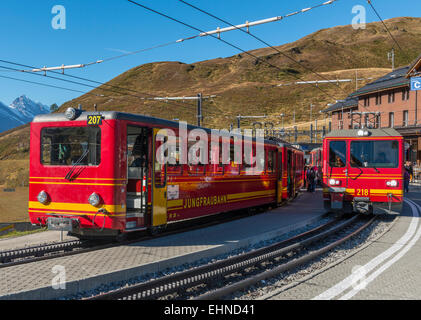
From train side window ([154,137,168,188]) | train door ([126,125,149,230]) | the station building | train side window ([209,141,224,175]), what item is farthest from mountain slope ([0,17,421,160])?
train door ([126,125,149,230])

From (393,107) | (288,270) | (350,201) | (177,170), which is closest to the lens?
(288,270)

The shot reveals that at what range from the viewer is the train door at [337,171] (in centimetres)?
1488

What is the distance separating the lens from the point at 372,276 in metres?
7.63

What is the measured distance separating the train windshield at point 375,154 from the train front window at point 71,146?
30.8 feet

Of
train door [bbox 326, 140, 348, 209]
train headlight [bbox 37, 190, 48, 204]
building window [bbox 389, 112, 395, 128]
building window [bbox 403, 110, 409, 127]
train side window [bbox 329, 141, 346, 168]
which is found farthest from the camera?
building window [bbox 389, 112, 395, 128]

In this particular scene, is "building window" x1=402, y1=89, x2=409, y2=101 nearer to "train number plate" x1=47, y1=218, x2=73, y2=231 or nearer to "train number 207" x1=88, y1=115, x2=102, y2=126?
"train number 207" x1=88, y1=115, x2=102, y2=126

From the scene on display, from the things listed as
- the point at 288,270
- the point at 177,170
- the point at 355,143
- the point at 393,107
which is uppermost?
the point at 393,107

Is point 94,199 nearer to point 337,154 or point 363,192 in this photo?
point 337,154

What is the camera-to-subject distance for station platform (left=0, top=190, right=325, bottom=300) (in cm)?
638

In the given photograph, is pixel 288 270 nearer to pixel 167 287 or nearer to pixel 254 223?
pixel 167 287

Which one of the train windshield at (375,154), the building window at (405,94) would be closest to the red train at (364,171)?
the train windshield at (375,154)

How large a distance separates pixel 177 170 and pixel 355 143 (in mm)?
7128

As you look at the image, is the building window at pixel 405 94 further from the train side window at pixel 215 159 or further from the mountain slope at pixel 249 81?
the mountain slope at pixel 249 81

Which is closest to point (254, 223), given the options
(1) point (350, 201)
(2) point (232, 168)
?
(2) point (232, 168)
